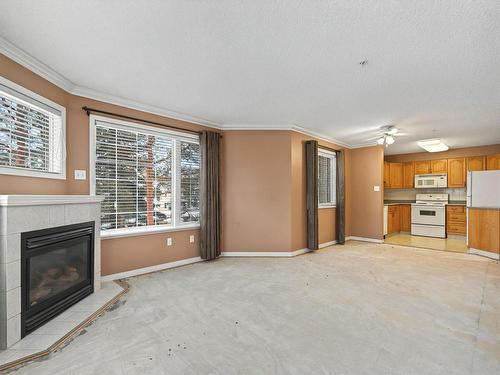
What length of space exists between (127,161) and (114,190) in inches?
18.6

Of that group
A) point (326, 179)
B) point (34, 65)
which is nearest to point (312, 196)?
point (326, 179)

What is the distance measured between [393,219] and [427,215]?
2.86 feet

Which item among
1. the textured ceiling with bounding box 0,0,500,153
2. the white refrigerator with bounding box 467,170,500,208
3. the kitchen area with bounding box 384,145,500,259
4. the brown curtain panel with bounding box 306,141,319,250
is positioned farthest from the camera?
the brown curtain panel with bounding box 306,141,319,250

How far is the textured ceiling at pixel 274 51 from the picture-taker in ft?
6.15

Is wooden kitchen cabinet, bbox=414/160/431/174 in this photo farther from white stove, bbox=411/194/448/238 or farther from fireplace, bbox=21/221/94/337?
fireplace, bbox=21/221/94/337

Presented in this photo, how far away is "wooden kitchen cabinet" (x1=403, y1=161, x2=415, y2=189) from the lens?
7.91m

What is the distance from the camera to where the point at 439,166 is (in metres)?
7.41

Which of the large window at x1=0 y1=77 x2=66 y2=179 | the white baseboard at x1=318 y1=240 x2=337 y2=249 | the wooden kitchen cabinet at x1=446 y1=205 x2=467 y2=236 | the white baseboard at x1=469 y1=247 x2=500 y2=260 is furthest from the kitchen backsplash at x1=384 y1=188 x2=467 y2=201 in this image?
the large window at x1=0 y1=77 x2=66 y2=179

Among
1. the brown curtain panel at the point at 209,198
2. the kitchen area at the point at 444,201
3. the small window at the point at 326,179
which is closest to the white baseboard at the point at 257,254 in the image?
the brown curtain panel at the point at 209,198

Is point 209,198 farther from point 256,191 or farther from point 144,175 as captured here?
point 144,175

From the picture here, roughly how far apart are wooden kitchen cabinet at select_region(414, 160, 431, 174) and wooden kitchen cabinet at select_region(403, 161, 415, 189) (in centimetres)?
12

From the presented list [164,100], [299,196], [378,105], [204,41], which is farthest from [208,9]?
[299,196]

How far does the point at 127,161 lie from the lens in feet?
12.4

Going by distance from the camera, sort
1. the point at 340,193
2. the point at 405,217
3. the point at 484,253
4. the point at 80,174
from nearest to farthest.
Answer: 1. the point at 80,174
2. the point at 484,253
3. the point at 340,193
4. the point at 405,217
